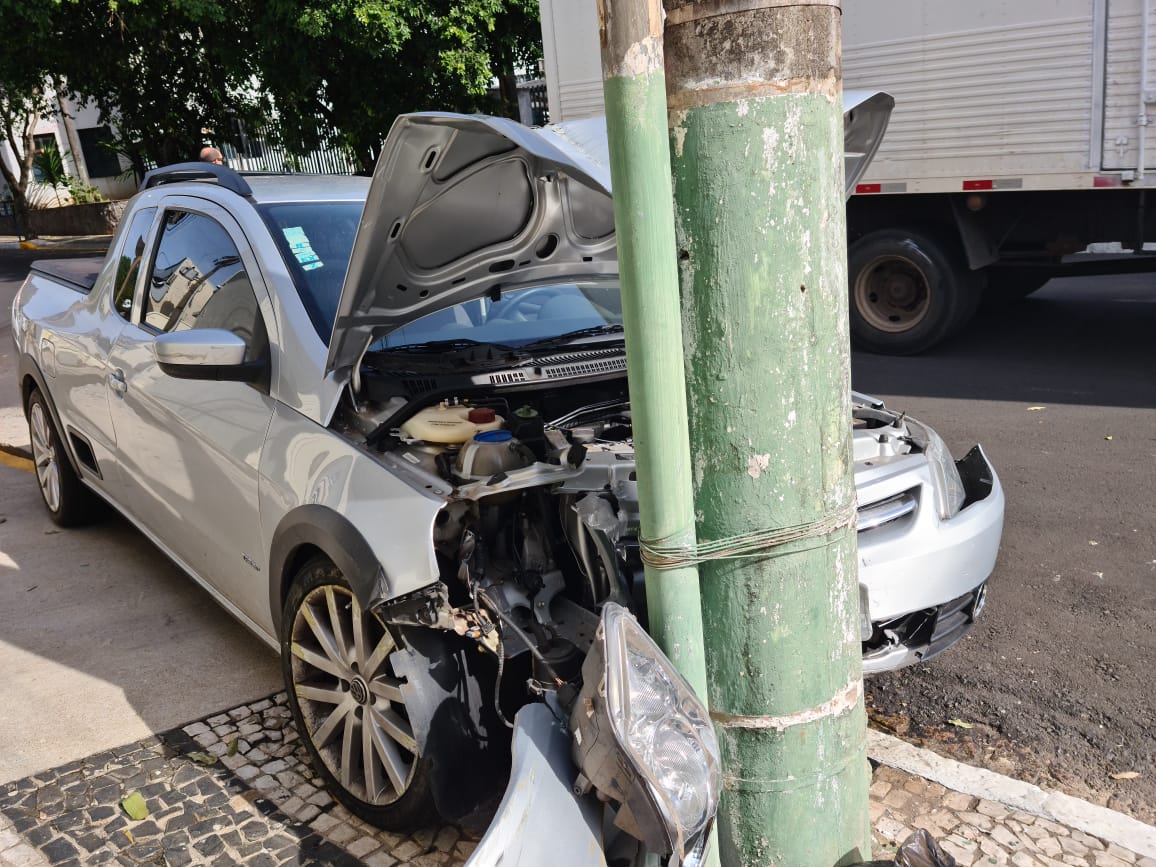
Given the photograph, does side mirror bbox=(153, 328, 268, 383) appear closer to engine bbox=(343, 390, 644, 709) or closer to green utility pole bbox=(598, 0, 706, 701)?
engine bbox=(343, 390, 644, 709)

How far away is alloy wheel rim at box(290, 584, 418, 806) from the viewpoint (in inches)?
110

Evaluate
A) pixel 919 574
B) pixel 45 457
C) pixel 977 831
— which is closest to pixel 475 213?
pixel 919 574

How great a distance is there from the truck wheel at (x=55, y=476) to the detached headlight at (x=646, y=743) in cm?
432

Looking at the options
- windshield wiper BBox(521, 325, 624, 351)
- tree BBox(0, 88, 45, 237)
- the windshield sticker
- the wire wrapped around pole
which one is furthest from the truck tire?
tree BBox(0, 88, 45, 237)

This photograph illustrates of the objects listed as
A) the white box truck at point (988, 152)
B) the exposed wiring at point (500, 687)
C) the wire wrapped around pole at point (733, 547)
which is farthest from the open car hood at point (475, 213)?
the white box truck at point (988, 152)

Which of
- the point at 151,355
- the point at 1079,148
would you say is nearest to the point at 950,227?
the point at 1079,148

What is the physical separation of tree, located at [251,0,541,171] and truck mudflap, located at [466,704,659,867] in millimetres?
13056

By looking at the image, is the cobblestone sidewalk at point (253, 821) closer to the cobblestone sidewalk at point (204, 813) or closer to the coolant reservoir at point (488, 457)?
the cobblestone sidewalk at point (204, 813)

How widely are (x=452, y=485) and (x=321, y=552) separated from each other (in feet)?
1.69

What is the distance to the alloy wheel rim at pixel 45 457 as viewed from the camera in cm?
555

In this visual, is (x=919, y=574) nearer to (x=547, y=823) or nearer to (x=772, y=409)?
(x=772, y=409)

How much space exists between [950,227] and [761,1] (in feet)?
23.6

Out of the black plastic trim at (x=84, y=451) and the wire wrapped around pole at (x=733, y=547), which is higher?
the wire wrapped around pole at (x=733, y=547)

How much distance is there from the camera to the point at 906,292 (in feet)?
28.2
